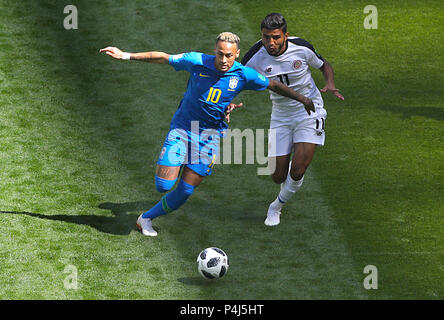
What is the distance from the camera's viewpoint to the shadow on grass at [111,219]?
1058 centimetres

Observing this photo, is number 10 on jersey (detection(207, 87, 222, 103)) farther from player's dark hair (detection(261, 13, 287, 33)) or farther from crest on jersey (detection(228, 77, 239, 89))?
player's dark hair (detection(261, 13, 287, 33))

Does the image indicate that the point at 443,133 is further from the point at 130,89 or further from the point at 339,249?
the point at 130,89

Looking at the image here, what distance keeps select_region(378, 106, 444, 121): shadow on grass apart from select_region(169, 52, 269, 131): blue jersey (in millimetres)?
4173

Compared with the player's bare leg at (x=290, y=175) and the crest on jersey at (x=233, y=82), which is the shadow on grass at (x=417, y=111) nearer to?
the player's bare leg at (x=290, y=175)

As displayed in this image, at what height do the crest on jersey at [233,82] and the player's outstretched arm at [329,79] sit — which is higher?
the crest on jersey at [233,82]

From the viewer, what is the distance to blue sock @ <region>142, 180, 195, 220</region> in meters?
10.1

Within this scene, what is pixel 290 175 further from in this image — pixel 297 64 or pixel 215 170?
pixel 215 170

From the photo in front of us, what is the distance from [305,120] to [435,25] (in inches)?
246

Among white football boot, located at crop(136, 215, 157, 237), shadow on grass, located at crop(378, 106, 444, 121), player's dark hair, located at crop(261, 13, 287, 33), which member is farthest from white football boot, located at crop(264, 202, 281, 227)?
shadow on grass, located at crop(378, 106, 444, 121)

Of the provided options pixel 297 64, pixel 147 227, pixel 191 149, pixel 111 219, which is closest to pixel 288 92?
pixel 297 64

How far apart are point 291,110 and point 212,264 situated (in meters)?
2.29

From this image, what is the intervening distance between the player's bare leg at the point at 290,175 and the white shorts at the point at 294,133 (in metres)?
0.08

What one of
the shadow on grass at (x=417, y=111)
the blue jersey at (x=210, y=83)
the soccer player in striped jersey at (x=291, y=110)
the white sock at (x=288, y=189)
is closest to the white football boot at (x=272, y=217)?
the soccer player in striped jersey at (x=291, y=110)

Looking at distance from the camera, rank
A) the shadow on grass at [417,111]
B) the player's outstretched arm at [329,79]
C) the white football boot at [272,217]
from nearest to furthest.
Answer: the player's outstretched arm at [329,79]
the white football boot at [272,217]
the shadow on grass at [417,111]
